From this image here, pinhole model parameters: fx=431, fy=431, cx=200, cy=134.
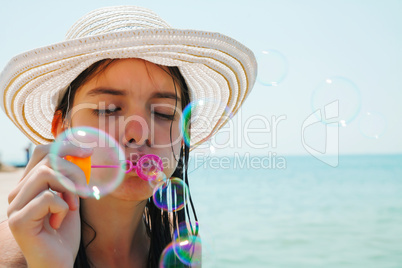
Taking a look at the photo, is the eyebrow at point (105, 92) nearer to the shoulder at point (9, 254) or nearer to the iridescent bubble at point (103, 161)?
the iridescent bubble at point (103, 161)

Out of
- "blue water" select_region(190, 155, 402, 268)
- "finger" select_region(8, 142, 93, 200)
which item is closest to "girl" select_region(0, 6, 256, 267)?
"finger" select_region(8, 142, 93, 200)

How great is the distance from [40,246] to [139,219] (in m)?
0.80

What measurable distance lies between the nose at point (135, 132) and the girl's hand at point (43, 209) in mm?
322

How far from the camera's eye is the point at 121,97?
153 cm

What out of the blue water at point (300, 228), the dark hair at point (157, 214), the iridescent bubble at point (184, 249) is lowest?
the blue water at point (300, 228)

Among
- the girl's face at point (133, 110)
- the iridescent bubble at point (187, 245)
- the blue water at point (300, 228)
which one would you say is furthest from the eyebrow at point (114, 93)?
A: the blue water at point (300, 228)

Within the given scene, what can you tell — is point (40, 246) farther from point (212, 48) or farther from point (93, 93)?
point (212, 48)

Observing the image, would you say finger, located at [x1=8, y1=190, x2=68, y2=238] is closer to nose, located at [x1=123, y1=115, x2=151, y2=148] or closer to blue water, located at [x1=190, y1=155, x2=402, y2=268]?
nose, located at [x1=123, y1=115, x2=151, y2=148]

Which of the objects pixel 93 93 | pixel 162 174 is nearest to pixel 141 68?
pixel 93 93

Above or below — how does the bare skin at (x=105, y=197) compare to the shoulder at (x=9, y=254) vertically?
above

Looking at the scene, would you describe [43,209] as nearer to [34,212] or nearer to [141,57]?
[34,212]

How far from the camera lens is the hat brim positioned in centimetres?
150

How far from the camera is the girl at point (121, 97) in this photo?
4.87 feet

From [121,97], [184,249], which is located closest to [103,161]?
[121,97]
